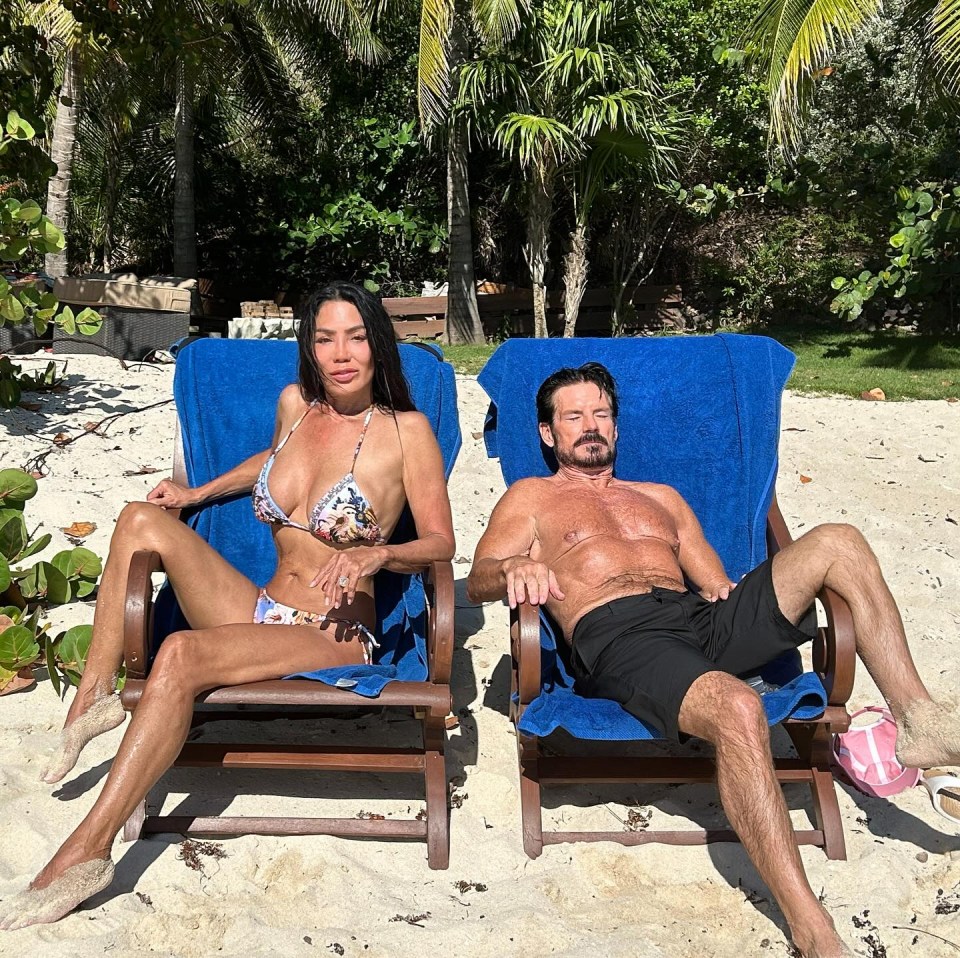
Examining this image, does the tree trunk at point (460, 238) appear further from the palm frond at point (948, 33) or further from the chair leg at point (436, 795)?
the chair leg at point (436, 795)

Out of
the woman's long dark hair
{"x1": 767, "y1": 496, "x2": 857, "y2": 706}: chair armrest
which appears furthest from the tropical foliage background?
{"x1": 767, "y1": 496, "x2": 857, "y2": 706}: chair armrest

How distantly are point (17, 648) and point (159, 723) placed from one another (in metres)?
1.34

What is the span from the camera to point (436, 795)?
316 cm

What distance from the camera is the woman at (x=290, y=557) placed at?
9.04 ft

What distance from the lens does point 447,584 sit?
3.14 meters

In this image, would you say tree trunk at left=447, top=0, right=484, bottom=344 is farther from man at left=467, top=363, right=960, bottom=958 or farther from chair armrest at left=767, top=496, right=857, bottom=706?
chair armrest at left=767, top=496, right=857, bottom=706

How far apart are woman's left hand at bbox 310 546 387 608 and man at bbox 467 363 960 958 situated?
403 millimetres

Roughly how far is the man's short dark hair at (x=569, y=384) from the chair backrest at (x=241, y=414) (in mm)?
325

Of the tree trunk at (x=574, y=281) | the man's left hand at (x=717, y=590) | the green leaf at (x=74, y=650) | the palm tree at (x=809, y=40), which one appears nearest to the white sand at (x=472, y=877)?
the green leaf at (x=74, y=650)

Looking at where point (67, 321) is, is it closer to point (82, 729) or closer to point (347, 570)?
point (82, 729)

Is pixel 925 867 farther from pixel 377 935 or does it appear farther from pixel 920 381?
pixel 920 381

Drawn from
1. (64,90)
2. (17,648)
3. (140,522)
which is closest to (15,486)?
(17,648)

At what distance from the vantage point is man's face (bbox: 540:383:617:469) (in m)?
3.87

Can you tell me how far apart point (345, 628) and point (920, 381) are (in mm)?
7240
